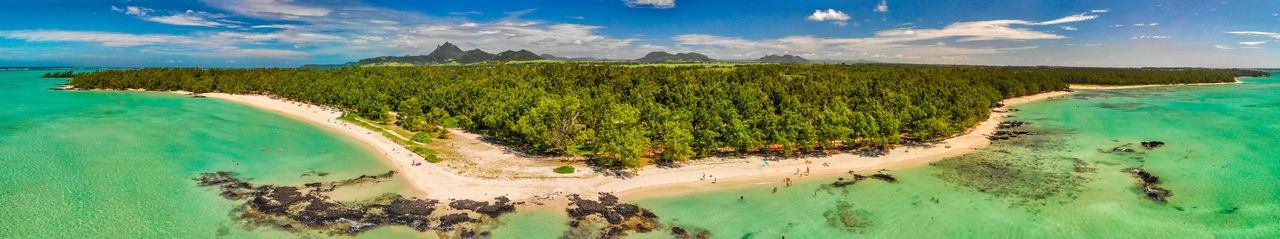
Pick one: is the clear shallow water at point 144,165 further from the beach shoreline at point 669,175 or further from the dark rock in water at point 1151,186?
the dark rock in water at point 1151,186

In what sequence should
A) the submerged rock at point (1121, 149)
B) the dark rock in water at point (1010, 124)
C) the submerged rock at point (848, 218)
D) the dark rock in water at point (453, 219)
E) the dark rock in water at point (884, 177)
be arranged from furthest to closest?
1. the dark rock in water at point (1010, 124)
2. the submerged rock at point (1121, 149)
3. the dark rock in water at point (884, 177)
4. the submerged rock at point (848, 218)
5. the dark rock in water at point (453, 219)

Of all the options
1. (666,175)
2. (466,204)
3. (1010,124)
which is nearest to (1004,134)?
(1010,124)

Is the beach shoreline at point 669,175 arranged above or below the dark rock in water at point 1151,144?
below

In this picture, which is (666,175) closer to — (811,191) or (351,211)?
(811,191)

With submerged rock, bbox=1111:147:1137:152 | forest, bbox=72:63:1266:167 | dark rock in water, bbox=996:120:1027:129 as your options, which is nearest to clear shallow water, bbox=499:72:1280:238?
submerged rock, bbox=1111:147:1137:152

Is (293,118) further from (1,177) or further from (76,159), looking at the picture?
(1,177)

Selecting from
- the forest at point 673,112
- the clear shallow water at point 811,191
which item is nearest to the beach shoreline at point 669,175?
the forest at point 673,112
